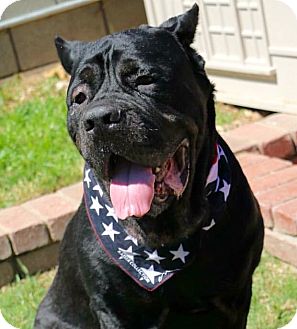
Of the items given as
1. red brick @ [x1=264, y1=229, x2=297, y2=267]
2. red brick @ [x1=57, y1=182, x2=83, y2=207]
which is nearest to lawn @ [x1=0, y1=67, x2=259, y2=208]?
red brick @ [x1=57, y1=182, x2=83, y2=207]

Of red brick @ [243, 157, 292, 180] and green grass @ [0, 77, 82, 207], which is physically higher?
red brick @ [243, 157, 292, 180]

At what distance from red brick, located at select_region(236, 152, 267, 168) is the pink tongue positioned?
218 centimetres

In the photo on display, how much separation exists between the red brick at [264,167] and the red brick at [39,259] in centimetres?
115

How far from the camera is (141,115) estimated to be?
2.72 metres

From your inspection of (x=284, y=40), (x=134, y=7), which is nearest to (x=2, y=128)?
(x=134, y=7)

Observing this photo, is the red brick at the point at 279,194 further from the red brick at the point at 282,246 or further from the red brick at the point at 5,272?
the red brick at the point at 5,272

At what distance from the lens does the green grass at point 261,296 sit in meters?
3.90

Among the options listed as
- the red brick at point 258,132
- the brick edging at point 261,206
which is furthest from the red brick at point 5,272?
the red brick at point 258,132

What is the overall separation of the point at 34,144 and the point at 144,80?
3297 mm

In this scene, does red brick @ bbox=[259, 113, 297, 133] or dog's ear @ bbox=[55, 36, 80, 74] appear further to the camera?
red brick @ bbox=[259, 113, 297, 133]

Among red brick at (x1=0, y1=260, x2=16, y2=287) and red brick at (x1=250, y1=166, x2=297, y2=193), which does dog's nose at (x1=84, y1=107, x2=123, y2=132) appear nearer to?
red brick at (x1=250, y1=166, x2=297, y2=193)

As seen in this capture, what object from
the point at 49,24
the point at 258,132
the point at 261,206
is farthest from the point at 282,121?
the point at 49,24

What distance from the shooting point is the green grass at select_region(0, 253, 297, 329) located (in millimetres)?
3898

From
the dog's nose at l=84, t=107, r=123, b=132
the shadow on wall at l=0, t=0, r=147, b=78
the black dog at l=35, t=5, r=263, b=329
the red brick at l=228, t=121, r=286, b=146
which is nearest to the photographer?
the dog's nose at l=84, t=107, r=123, b=132
